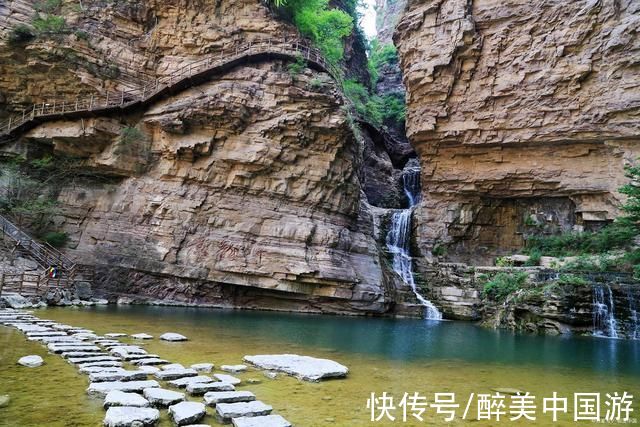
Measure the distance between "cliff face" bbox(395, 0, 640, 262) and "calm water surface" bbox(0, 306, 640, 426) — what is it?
39.4ft

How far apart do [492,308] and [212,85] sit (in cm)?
1710

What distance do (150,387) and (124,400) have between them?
63 centimetres

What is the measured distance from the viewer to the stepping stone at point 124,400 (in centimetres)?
446

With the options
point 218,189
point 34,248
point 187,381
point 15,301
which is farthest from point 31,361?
point 218,189

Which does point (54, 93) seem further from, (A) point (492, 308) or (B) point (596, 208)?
(B) point (596, 208)

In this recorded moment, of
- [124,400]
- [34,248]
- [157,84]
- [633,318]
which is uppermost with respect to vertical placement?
[157,84]

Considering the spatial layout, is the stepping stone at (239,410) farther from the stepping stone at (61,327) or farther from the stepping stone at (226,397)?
the stepping stone at (61,327)

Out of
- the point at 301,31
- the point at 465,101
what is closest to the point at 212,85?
the point at 301,31

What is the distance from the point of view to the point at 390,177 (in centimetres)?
3297

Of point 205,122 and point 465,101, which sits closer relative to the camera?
point 205,122

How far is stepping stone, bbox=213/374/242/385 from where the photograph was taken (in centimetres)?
570

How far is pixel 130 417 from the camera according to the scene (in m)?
4.01

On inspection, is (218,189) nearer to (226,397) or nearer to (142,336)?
(142,336)

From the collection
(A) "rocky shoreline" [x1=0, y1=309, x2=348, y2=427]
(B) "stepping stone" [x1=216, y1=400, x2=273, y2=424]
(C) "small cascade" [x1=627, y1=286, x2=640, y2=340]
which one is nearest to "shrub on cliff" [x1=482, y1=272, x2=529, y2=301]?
(C) "small cascade" [x1=627, y1=286, x2=640, y2=340]
